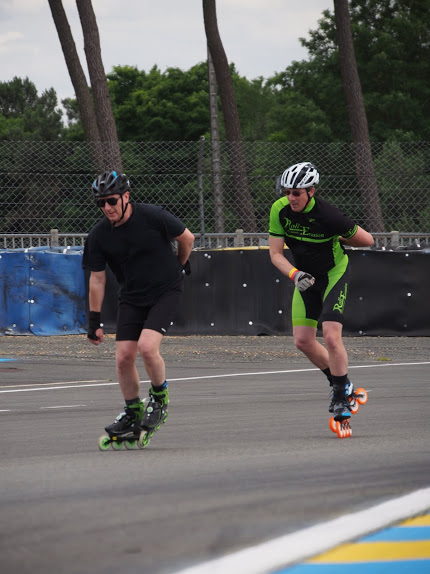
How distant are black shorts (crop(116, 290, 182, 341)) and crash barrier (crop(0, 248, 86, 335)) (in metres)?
11.1

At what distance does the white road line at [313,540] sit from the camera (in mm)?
3924

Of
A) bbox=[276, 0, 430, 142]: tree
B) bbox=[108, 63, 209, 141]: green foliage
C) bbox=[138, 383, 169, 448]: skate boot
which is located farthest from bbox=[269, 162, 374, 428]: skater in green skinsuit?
bbox=[108, 63, 209, 141]: green foliage

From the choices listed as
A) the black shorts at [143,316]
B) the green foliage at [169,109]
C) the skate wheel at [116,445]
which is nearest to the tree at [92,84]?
the black shorts at [143,316]

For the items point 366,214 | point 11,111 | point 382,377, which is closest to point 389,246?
point 366,214

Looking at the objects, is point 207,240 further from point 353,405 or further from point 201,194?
point 353,405

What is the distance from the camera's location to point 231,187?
18250 mm

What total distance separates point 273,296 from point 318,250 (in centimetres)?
975

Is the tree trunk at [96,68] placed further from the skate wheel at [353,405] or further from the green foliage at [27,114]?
the green foliage at [27,114]

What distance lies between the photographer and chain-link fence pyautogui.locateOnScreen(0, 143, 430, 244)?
17266mm

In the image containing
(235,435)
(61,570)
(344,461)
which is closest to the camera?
(61,570)

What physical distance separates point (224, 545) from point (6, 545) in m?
0.82

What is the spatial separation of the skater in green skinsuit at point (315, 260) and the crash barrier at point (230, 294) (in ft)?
30.7

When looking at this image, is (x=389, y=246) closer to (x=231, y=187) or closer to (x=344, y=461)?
(x=231, y=187)

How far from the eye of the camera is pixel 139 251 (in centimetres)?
738
